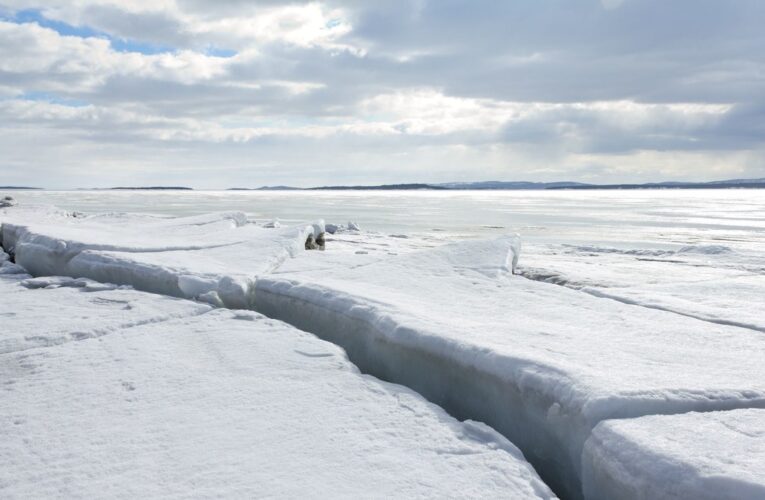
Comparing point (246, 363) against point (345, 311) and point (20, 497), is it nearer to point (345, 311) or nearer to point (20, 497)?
point (345, 311)

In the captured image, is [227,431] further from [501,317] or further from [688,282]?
[688,282]

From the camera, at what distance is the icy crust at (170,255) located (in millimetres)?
4051

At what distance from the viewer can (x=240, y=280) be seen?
13.0 feet

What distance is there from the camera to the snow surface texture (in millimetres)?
1717

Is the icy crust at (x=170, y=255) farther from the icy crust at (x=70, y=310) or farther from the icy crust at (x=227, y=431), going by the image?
the icy crust at (x=227, y=431)

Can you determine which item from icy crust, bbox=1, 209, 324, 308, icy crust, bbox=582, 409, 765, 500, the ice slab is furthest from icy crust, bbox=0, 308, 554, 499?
the ice slab

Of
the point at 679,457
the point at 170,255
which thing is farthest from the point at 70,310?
the point at 679,457

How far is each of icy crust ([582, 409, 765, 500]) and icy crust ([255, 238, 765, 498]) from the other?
10 centimetres

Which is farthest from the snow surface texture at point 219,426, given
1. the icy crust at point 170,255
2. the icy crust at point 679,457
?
the icy crust at point 170,255

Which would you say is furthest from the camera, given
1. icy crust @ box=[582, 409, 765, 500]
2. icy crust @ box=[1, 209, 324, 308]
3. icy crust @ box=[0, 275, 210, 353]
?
icy crust @ box=[1, 209, 324, 308]

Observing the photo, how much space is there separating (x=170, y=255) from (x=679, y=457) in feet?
14.1

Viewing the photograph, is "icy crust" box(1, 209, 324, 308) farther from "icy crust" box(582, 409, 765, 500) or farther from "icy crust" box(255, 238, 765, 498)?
"icy crust" box(582, 409, 765, 500)

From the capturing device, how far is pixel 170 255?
5.05 m

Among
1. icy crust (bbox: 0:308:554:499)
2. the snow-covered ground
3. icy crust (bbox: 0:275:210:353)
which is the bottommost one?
icy crust (bbox: 0:308:554:499)
